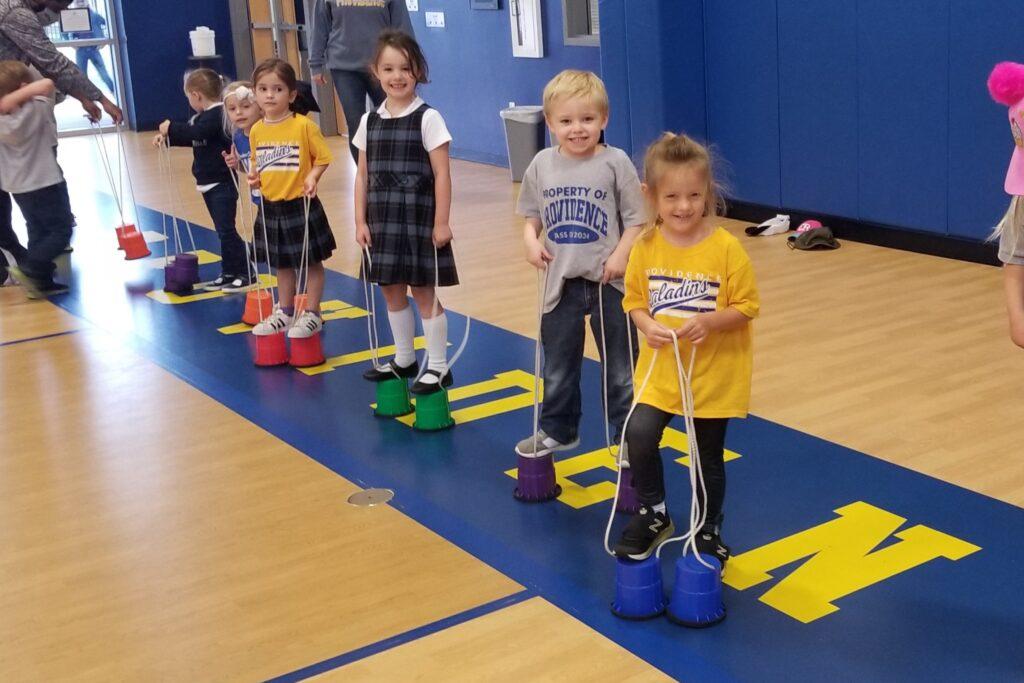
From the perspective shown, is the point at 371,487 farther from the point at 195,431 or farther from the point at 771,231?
the point at 771,231

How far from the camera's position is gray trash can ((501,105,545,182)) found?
8.44 meters

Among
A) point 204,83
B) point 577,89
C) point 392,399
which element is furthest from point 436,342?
point 204,83

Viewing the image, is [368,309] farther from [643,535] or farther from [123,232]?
[123,232]

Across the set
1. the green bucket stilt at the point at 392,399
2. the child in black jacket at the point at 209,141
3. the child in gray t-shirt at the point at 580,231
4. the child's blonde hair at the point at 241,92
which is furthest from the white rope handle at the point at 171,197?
the child in gray t-shirt at the point at 580,231

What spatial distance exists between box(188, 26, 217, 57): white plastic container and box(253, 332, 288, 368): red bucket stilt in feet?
31.0

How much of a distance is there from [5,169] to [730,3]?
3.90 m

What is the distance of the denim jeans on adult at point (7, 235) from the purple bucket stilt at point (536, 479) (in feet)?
12.5

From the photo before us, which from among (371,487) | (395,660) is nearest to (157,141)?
(371,487)

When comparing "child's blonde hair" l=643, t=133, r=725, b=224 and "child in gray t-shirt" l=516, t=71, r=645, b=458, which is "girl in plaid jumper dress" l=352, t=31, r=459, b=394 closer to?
"child in gray t-shirt" l=516, t=71, r=645, b=458

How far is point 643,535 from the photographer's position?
2.99m

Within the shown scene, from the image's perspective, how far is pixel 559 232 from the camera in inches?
130

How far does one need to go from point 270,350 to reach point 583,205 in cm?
197

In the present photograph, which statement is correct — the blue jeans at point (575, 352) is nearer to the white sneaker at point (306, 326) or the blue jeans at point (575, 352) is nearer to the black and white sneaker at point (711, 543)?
the black and white sneaker at point (711, 543)

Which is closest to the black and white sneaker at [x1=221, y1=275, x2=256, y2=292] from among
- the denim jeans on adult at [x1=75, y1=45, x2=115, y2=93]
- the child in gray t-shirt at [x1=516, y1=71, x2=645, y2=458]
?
the child in gray t-shirt at [x1=516, y1=71, x2=645, y2=458]
